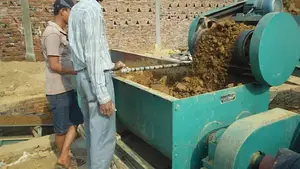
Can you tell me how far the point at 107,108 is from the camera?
2139 mm

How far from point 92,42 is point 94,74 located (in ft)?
0.77

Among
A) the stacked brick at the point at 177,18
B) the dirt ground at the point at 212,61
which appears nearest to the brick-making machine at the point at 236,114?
the dirt ground at the point at 212,61

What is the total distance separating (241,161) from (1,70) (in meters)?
6.50

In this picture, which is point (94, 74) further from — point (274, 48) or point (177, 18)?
point (177, 18)

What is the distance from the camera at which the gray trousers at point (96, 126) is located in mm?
2195

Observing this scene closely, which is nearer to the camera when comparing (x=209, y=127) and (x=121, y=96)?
(x=209, y=127)

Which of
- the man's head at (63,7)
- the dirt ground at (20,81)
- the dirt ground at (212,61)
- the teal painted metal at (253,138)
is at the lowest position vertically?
the dirt ground at (20,81)

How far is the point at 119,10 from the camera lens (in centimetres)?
959

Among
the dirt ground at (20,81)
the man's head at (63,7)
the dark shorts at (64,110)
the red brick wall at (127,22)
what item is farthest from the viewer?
the red brick wall at (127,22)

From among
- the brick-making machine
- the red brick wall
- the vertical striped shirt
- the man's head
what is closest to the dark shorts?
the brick-making machine

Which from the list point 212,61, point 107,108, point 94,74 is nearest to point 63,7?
point 94,74

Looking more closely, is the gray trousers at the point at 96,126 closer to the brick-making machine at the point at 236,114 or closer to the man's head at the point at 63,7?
the brick-making machine at the point at 236,114

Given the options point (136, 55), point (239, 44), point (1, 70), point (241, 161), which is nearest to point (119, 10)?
point (1, 70)

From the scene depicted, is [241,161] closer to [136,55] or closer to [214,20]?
[214,20]
